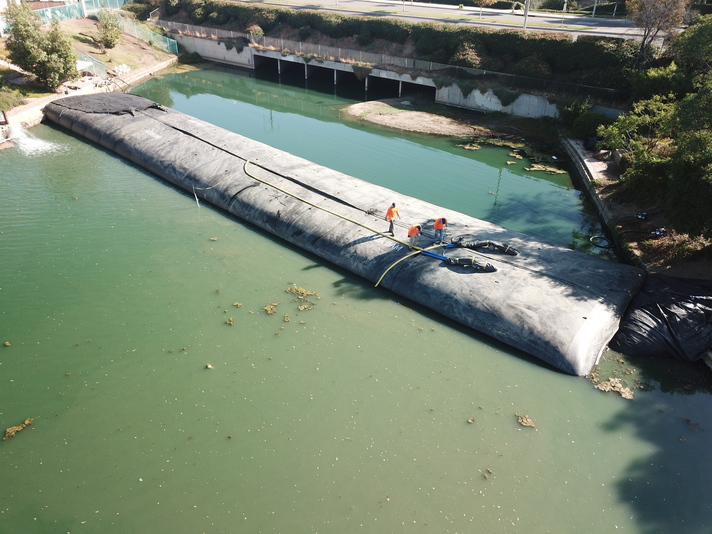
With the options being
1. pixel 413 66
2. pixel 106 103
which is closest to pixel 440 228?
pixel 106 103

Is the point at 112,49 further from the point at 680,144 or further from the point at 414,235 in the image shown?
the point at 680,144

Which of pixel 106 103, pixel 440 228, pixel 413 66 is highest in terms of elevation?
pixel 413 66

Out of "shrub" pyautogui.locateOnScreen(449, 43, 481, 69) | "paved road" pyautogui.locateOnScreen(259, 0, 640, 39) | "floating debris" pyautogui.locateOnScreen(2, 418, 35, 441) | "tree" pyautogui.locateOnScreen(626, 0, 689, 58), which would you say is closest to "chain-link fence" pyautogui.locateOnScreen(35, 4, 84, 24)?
"paved road" pyautogui.locateOnScreen(259, 0, 640, 39)

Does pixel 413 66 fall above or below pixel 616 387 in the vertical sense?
above

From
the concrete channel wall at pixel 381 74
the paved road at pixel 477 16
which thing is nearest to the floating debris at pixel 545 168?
the concrete channel wall at pixel 381 74

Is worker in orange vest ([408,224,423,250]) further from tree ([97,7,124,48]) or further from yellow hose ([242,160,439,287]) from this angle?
tree ([97,7,124,48])

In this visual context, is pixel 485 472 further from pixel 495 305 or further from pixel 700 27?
pixel 700 27

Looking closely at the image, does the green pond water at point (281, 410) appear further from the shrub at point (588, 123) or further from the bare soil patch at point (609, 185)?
the shrub at point (588, 123)
